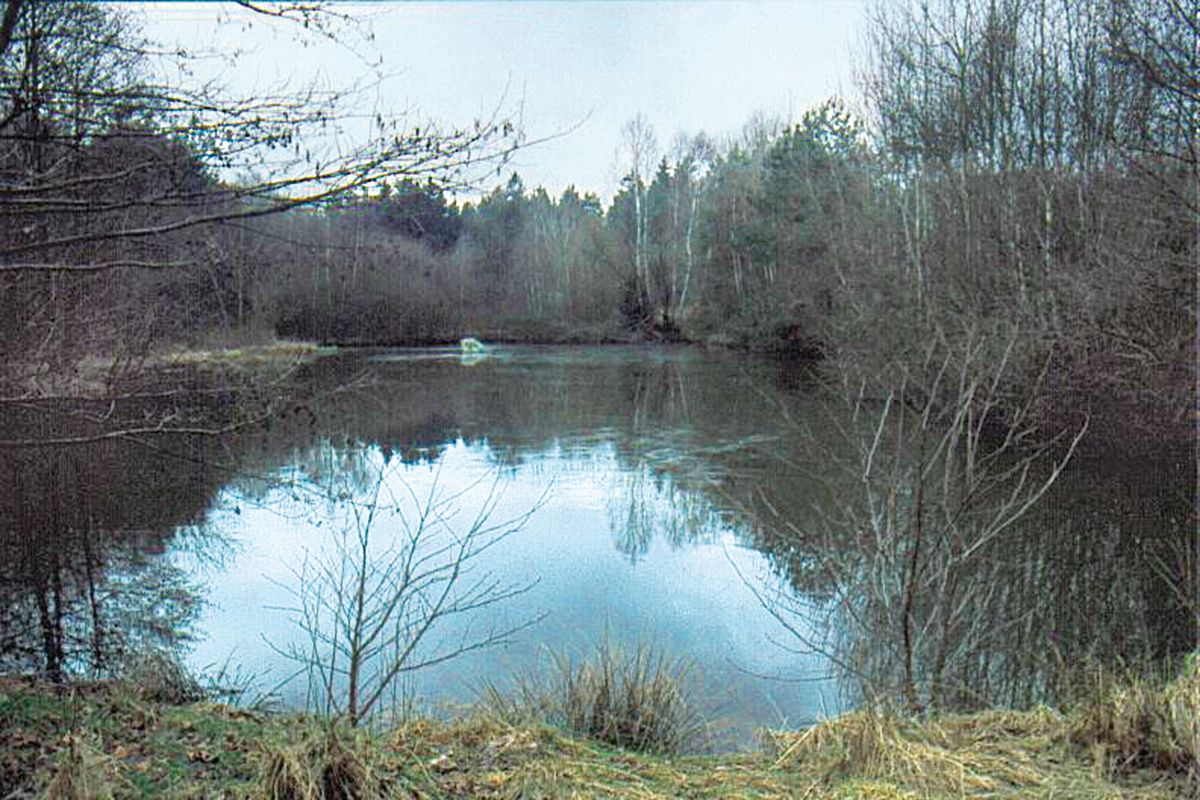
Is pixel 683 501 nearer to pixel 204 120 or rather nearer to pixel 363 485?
pixel 363 485

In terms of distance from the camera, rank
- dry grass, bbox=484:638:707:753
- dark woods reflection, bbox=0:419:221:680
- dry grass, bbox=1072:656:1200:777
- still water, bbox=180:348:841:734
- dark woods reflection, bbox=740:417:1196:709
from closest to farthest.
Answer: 1. dry grass, bbox=1072:656:1200:777
2. dry grass, bbox=484:638:707:753
3. dark woods reflection, bbox=740:417:1196:709
4. still water, bbox=180:348:841:734
5. dark woods reflection, bbox=0:419:221:680

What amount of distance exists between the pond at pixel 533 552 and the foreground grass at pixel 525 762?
80 cm

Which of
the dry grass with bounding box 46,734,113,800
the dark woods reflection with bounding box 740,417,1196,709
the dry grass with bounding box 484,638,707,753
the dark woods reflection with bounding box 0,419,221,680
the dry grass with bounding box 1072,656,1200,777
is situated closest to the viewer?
the dry grass with bounding box 46,734,113,800

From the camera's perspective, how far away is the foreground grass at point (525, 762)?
10.5ft

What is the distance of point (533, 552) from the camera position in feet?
28.2

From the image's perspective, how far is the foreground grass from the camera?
3.20m

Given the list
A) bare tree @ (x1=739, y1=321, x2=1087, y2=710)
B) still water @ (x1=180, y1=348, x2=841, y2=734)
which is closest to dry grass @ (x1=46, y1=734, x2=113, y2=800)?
still water @ (x1=180, y1=348, x2=841, y2=734)

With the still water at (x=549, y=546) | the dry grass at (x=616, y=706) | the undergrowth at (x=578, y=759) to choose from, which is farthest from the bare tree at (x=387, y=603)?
the undergrowth at (x=578, y=759)

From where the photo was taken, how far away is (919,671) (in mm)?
5688

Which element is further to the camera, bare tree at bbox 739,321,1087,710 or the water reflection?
the water reflection

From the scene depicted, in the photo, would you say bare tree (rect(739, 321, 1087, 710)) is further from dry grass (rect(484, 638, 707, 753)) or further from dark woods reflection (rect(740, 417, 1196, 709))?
dry grass (rect(484, 638, 707, 753))

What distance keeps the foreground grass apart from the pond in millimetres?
799

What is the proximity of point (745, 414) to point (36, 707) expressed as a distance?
47.3ft

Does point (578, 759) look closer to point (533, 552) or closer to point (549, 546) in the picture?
point (533, 552)
